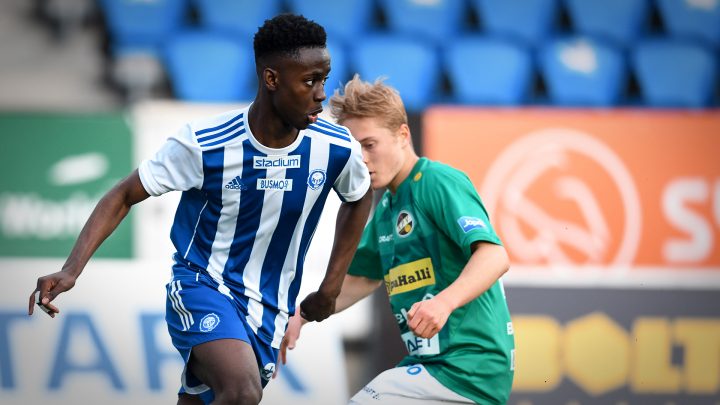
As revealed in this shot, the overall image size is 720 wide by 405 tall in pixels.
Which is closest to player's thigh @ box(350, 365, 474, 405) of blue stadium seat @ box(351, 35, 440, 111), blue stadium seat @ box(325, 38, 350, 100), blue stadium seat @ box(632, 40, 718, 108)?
blue stadium seat @ box(325, 38, 350, 100)

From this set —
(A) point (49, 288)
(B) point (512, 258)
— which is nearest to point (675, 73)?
(B) point (512, 258)

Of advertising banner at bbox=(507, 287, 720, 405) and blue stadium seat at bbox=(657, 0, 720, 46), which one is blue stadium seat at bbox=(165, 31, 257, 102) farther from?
blue stadium seat at bbox=(657, 0, 720, 46)

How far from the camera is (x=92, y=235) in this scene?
3174mm

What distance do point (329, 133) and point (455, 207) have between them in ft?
1.55

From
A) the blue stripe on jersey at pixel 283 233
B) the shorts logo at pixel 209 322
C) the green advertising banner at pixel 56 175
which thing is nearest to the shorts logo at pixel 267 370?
the blue stripe on jersey at pixel 283 233

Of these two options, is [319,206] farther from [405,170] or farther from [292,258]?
[405,170]

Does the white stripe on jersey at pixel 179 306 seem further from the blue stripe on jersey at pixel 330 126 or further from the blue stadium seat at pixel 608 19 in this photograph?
the blue stadium seat at pixel 608 19

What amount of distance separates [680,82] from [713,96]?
0.26m

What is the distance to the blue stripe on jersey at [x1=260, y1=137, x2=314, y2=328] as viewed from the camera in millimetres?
3396

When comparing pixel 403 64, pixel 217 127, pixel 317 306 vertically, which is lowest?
pixel 317 306

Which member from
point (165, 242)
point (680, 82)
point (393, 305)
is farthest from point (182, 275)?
point (680, 82)

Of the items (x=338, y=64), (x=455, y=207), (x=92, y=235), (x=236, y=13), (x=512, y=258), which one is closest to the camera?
(x=92, y=235)

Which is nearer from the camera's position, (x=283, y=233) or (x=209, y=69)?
(x=283, y=233)

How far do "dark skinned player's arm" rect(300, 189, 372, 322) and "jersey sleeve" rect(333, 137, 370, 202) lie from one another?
0.05 metres
